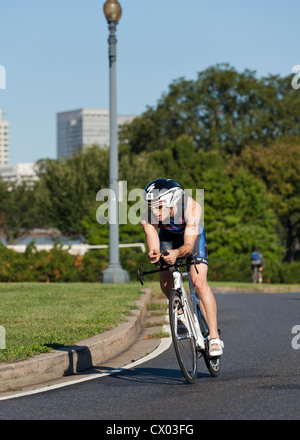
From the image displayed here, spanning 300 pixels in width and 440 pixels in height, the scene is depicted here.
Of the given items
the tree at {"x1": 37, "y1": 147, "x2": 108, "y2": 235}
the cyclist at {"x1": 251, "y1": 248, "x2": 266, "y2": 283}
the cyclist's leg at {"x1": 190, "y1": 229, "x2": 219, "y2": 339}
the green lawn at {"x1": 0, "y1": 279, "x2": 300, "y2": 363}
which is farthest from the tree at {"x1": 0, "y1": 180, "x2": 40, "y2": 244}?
the cyclist's leg at {"x1": 190, "y1": 229, "x2": 219, "y2": 339}

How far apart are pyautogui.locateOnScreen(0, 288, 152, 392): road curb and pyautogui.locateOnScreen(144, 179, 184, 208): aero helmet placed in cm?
200

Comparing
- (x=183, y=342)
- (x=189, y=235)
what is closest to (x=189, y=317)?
(x=183, y=342)

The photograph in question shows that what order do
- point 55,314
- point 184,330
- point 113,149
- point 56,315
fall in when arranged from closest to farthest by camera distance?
1. point 184,330
2. point 56,315
3. point 55,314
4. point 113,149

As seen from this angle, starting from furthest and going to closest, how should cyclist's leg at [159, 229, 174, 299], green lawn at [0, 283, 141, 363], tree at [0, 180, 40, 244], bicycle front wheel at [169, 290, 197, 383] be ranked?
tree at [0, 180, 40, 244] < green lawn at [0, 283, 141, 363] < cyclist's leg at [159, 229, 174, 299] < bicycle front wheel at [169, 290, 197, 383]

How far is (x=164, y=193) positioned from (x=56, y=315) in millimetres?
5455

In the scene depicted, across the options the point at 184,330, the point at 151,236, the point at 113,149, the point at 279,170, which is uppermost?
the point at 279,170

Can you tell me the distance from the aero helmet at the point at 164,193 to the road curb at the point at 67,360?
6.57 ft

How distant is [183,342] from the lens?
7383 millimetres

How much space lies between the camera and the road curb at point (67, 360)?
7.62 m

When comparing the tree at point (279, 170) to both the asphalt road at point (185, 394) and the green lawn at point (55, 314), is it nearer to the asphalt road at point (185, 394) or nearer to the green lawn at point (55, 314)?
the green lawn at point (55, 314)

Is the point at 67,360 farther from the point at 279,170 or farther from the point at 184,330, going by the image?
the point at 279,170

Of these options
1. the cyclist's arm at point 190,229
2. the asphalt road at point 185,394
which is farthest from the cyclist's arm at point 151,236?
the asphalt road at point 185,394

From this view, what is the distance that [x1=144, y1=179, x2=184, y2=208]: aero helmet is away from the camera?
7.31 meters

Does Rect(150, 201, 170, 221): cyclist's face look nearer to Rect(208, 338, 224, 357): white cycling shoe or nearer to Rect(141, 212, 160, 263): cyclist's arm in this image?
Rect(141, 212, 160, 263): cyclist's arm
